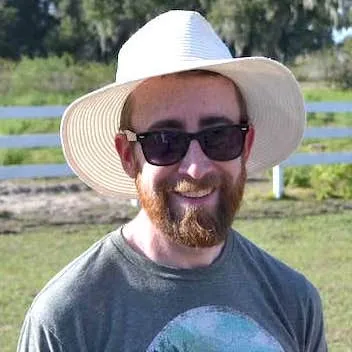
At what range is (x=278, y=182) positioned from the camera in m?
10.8

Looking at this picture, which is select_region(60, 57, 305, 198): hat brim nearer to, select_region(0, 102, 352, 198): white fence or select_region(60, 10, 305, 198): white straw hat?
select_region(60, 10, 305, 198): white straw hat

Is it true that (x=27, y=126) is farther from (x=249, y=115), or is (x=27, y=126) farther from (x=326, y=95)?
(x=249, y=115)

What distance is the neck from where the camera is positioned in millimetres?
2158

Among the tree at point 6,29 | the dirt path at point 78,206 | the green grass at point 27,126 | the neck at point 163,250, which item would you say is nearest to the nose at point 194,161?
the neck at point 163,250

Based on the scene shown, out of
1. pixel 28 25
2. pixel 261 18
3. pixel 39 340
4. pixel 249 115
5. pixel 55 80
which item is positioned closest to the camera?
pixel 39 340

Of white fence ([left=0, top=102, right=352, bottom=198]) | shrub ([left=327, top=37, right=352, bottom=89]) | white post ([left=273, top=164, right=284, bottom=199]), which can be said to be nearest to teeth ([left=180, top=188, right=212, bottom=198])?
white fence ([left=0, top=102, right=352, bottom=198])

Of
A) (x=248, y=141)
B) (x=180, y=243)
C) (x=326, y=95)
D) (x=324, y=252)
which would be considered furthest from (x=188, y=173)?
(x=326, y=95)

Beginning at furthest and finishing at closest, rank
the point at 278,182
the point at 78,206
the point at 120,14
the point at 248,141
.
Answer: the point at 120,14 → the point at 278,182 → the point at 78,206 → the point at 248,141

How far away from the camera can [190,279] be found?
84.7 inches

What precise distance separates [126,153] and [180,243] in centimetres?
29

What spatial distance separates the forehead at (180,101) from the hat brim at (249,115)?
0.12 feet

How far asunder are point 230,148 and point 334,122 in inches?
674

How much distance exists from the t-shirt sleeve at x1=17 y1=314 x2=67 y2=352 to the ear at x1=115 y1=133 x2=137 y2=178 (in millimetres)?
431

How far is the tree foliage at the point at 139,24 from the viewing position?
4566 centimetres
